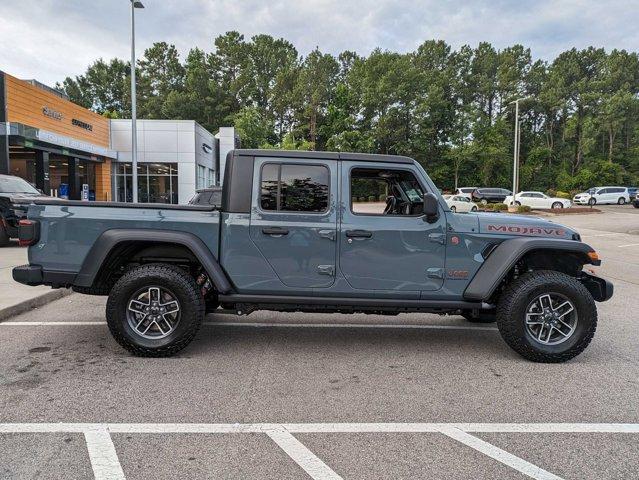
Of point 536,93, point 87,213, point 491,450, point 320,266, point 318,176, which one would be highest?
point 536,93

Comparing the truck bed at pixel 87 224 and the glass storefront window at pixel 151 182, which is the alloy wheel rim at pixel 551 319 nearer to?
the truck bed at pixel 87 224

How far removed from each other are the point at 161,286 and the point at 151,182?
29558 millimetres

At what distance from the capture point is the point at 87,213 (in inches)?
181

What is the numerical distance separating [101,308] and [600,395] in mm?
6082

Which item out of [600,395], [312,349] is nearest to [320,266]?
[312,349]

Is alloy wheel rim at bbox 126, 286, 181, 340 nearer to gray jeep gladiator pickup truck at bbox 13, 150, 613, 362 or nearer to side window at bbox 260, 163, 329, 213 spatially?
gray jeep gladiator pickup truck at bbox 13, 150, 613, 362

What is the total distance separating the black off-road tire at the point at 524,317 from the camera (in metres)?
4.55

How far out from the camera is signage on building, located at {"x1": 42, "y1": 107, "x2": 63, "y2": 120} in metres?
22.4

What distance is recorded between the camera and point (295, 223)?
460 cm

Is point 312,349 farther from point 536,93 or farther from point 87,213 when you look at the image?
point 536,93

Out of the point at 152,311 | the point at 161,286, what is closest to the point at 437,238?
the point at 161,286

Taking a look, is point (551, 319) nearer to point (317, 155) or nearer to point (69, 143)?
point (317, 155)

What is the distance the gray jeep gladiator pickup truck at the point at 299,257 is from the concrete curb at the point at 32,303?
6.34ft

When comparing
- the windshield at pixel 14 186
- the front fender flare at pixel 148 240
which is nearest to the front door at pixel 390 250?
the front fender flare at pixel 148 240
